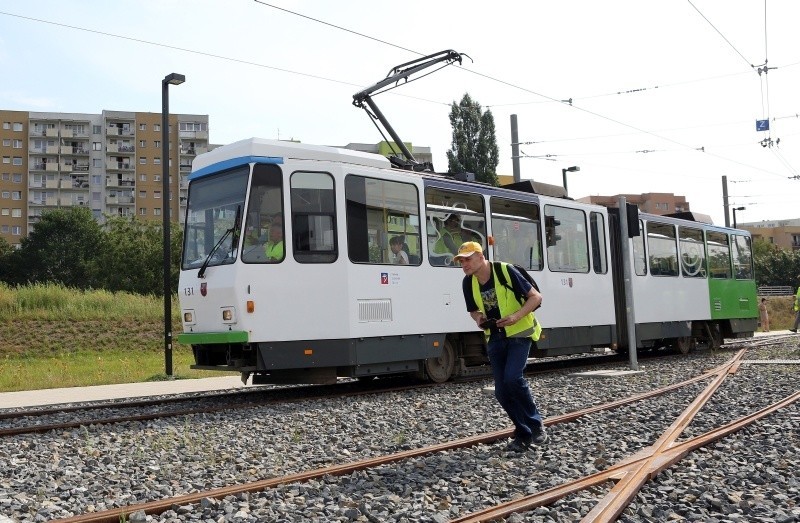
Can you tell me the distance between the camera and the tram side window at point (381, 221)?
35.9 ft

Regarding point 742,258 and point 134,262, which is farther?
point 134,262

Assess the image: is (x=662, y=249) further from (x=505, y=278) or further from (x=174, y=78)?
(x=505, y=278)

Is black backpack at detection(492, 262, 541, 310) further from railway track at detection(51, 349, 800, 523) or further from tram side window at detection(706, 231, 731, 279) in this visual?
tram side window at detection(706, 231, 731, 279)

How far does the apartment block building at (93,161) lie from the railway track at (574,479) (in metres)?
87.8

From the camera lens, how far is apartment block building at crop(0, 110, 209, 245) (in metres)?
91.8

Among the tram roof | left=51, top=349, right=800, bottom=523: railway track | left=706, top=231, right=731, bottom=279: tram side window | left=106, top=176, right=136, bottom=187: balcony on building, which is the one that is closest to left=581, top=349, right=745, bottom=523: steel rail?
left=51, top=349, right=800, bottom=523: railway track

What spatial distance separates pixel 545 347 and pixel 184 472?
29.0 ft

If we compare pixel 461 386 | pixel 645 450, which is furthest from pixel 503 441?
pixel 461 386

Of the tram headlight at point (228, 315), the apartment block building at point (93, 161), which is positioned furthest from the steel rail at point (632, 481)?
the apartment block building at point (93, 161)

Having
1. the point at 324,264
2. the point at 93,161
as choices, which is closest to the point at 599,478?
the point at 324,264

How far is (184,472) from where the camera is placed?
608 centimetres

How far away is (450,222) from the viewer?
12414 millimetres

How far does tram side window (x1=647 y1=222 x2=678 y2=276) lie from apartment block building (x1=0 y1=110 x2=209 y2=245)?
7897cm

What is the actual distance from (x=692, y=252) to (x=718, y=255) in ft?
5.21
